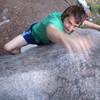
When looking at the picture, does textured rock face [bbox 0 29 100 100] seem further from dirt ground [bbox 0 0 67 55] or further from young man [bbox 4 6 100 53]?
dirt ground [bbox 0 0 67 55]

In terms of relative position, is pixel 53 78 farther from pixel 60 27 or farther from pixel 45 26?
pixel 45 26

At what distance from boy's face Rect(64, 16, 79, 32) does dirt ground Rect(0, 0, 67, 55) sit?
1604 mm

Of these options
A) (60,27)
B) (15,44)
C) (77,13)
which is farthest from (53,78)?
(15,44)

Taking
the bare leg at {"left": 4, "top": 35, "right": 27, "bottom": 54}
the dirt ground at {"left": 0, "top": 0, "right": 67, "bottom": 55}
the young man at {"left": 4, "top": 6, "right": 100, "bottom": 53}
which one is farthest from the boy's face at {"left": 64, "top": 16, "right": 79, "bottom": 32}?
the dirt ground at {"left": 0, "top": 0, "right": 67, "bottom": 55}

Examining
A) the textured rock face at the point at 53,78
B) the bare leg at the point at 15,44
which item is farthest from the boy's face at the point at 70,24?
the bare leg at the point at 15,44

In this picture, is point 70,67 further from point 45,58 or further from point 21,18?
point 21,18

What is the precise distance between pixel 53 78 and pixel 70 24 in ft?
2.43

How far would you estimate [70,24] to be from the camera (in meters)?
3.48

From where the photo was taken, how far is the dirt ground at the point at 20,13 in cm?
513

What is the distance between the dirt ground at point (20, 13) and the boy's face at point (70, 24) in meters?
1.60

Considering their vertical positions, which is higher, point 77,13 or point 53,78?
point 77,13

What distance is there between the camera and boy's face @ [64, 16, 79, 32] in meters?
3.45

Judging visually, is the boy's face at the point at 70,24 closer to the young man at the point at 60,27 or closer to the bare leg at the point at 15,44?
the young man at the point at 60,27

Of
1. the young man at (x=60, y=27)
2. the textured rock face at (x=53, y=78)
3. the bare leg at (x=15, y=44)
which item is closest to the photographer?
the textured rock face at (x=53, y=78)
